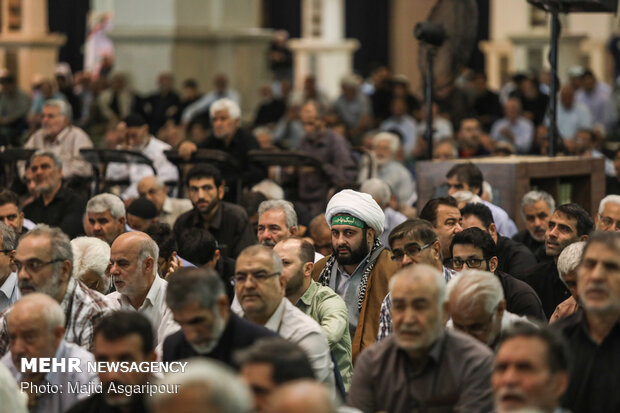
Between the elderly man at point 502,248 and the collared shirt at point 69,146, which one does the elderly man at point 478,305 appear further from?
the collared shirt at point 69,146

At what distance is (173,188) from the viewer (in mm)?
11312

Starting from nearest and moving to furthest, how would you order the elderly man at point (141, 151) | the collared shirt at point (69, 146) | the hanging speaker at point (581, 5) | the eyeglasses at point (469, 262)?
the eyeglasses at point (469, 262), the hanging speaker at point (581, 5), the collared shirt at point (69, 146), the elderly man at point (141, 151)

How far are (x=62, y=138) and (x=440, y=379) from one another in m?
6.94

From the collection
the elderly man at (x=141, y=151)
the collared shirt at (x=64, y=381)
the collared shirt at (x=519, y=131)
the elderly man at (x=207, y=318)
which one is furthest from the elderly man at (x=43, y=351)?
the collared shirt at (x=519, y=131)

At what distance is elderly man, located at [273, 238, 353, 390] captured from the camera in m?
6.22

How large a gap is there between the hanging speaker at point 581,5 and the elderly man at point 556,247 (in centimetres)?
273

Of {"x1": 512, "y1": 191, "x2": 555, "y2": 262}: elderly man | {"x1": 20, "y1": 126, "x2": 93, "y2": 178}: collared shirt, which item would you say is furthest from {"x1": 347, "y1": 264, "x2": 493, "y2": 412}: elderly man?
{"x1": 20, "y1": 126, "x2": 93, "y2": 178}: collared shirt

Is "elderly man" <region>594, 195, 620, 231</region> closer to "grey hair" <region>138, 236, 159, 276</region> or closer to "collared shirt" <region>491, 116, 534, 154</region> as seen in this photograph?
"grey hair" <region>138, 236, 159, 276</region>

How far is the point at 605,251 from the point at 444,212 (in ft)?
9.29

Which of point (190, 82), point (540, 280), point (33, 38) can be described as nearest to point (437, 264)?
point (540, 280)

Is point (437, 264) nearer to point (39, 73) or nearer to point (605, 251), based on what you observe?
point (605, 251)

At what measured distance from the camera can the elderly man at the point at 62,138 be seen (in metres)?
11.1

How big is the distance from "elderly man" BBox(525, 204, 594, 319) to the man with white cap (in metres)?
0.92

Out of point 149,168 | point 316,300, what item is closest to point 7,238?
point 316,300
